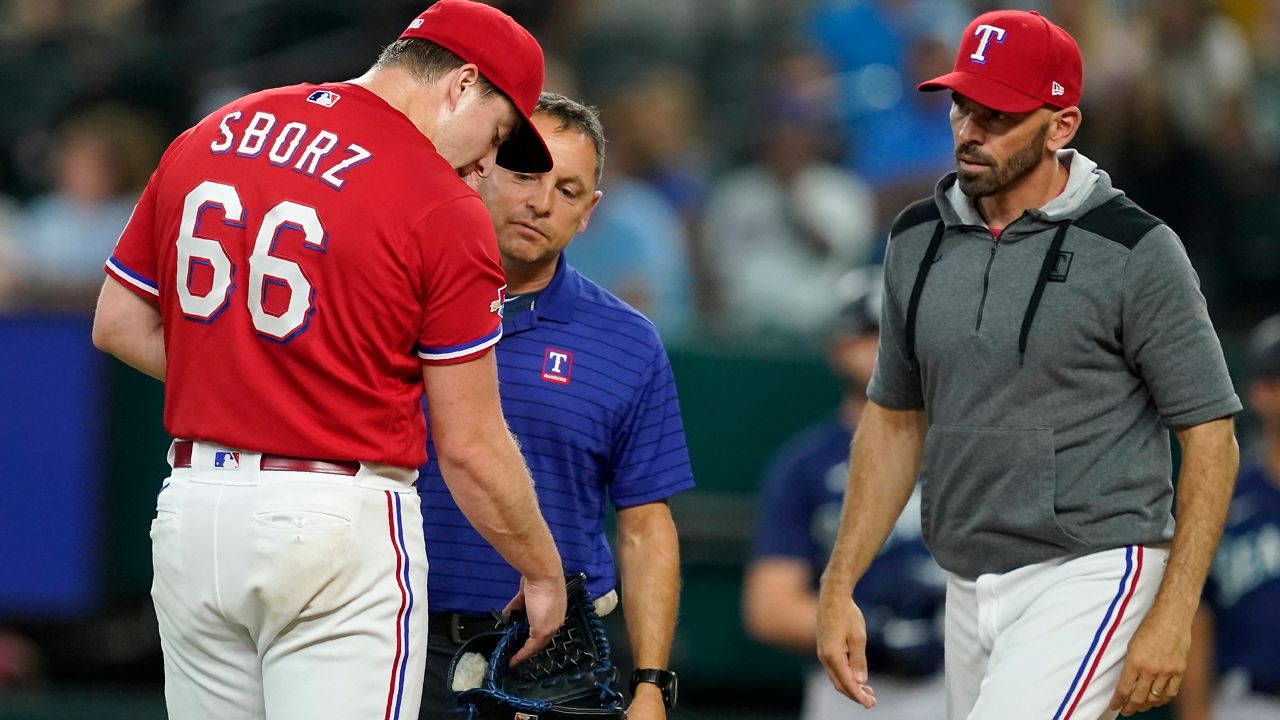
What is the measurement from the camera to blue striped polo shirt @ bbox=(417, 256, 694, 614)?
3.94m

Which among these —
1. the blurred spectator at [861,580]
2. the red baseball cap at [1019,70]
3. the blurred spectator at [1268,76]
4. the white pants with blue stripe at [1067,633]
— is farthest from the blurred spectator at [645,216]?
the white pants with blue stripe at [1067,633]

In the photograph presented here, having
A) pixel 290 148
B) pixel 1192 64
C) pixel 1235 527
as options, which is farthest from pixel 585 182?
pixel 1192 64

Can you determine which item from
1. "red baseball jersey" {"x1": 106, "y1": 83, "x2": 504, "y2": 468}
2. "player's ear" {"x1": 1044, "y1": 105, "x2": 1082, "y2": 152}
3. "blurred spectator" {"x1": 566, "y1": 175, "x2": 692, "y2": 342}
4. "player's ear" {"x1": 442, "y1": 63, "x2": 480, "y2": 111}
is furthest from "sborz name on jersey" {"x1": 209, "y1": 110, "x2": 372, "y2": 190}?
"blurred spectator" {"x1": 566, "y1": 175, "x2": 692, "y2": 342}

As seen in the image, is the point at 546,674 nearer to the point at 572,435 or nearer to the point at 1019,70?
the point at 572,435

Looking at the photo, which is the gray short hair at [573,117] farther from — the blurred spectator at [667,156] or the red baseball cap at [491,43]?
the blurred spectator at [667,156]

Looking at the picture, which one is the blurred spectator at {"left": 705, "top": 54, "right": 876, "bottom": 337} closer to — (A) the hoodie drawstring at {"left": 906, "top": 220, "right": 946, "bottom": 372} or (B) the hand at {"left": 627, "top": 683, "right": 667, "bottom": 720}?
(A) the hoodie drawstring at {"left": 906, "top": 220, "right": 946, "bottom": 372}

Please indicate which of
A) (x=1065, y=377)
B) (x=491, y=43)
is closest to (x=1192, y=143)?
(x=1065, y=377)

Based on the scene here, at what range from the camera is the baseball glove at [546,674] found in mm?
3742

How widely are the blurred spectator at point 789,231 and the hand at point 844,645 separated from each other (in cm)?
376

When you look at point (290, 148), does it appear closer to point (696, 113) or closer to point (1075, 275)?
point (1075, 275)

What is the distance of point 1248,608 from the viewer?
589 cm

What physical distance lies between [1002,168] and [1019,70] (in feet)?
0.73

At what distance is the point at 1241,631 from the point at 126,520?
428 centimetres

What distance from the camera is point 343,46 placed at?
32.0 feet
